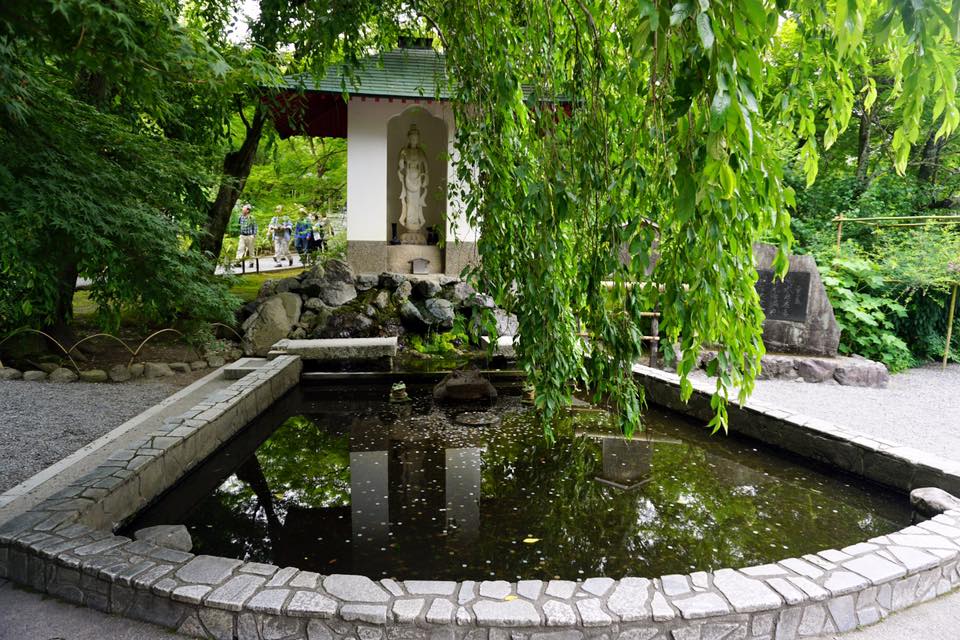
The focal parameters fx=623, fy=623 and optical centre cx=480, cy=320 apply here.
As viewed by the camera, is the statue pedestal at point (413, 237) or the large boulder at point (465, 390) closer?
the large boulder at point (465, 390)

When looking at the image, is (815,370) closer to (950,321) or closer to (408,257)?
(950,321)

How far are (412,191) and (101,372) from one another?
7.53 meters

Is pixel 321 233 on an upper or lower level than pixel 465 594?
upper

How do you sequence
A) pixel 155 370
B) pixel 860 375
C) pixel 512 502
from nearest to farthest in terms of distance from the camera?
pixel 512 502
pixel 155 370
pixel 860 375

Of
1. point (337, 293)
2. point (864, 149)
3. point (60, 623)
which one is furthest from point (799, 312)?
point (60, 623)

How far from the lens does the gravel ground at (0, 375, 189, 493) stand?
4.70m

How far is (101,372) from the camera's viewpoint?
733cm

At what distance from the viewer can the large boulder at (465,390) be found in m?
6.79

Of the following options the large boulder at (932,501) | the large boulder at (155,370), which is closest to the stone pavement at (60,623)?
the large boulder at (932,501)

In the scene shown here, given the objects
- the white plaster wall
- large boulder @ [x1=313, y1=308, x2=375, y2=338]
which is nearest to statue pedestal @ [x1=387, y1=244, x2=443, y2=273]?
the white plaster wall

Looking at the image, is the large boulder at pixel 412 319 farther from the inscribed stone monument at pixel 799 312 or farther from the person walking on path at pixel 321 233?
the person walking on path at pixel 321 233

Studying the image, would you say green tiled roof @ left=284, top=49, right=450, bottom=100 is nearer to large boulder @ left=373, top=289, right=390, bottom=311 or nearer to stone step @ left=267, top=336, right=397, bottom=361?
large boulder @ left=373, top=289, right=390, bottom=311

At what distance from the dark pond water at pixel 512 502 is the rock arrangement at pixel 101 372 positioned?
2.56 m

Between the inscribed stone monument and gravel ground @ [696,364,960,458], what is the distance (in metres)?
0.76
